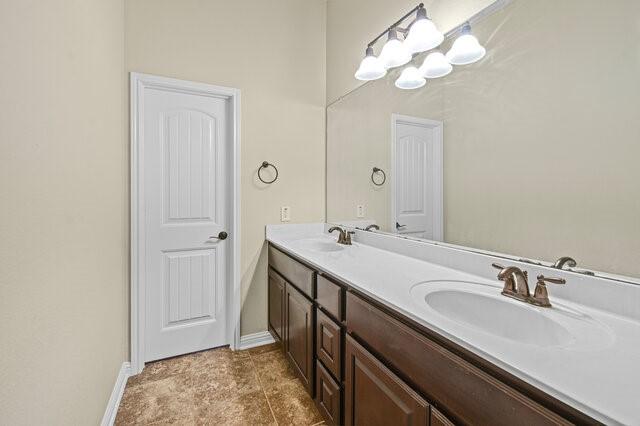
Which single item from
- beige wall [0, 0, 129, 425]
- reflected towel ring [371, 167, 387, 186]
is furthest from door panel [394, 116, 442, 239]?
beige wall [0, 0, 129, 425]

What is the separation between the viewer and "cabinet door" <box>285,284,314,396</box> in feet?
5.12

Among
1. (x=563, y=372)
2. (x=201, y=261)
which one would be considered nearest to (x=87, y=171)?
(x=201, y=261)

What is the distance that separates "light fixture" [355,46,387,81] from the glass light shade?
0.44ft

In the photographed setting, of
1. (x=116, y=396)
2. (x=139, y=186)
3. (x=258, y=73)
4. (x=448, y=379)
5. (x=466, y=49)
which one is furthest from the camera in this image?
(x=258, y=73)

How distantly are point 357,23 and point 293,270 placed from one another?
1810 mm

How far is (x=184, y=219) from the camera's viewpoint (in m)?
2.15

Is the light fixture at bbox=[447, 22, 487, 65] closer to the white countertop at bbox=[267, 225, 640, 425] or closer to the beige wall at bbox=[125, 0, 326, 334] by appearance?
the white countertop at bbox=[267, 225, 640, 425]

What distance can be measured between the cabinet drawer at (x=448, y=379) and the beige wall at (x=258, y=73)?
1.45 meters

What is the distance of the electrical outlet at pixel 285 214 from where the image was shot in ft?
7.88

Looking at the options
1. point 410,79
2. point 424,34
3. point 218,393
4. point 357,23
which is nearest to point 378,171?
point 410,79

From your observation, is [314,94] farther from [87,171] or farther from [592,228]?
[592,228]

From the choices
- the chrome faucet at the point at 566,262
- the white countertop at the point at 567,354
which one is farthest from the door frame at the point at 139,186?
the chrome faucet at the point at 566,262

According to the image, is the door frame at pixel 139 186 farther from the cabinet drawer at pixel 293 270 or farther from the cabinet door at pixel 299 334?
the cabinet door at pixel 299 334

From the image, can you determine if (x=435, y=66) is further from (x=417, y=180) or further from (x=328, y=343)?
(x=328, y=343)
